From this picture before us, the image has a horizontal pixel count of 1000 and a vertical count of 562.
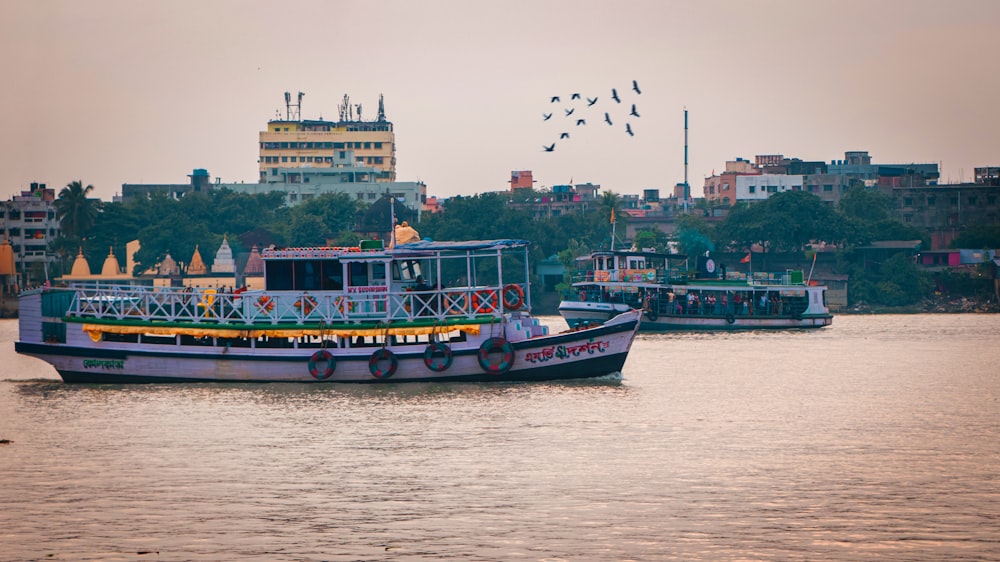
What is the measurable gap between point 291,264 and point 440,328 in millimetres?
5178

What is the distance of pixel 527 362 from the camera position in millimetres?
41094

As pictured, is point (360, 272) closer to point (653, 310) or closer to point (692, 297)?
point (653, 310)

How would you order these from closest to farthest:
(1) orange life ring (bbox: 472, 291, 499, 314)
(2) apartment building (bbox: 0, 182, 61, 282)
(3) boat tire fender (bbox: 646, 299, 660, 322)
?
(1) orange life ring (bbox: 472, 291, 499, 314) < (3) boat tire fender (bbox: 646, 299, 660, 322) < (2) apartment building (bbox: 0, 182, 61, 282)

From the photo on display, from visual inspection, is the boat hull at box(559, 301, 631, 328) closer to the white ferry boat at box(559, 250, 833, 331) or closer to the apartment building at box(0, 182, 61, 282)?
the white ferry boat at box(559, 250, 833, 331)

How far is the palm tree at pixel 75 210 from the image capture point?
122 m

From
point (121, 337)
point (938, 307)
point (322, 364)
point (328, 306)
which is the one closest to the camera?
point (322, 364)

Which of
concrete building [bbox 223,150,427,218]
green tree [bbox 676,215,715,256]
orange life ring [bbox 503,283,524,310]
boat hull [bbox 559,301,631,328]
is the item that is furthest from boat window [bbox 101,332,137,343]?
concrete building [bbox 223,150,427,218]

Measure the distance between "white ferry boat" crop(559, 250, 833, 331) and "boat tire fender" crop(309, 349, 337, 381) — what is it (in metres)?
36.2

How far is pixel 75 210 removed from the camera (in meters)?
123

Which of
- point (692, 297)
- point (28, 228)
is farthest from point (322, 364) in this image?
point (28, 228)

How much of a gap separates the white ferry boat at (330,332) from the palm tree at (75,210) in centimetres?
8297

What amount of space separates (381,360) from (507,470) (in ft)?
42.4

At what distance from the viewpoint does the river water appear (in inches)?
881

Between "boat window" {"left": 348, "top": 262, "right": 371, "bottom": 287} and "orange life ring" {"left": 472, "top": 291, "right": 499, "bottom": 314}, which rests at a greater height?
"boat window" {"left": 348, "top": 262, "right": 371, "bottom": 287}
